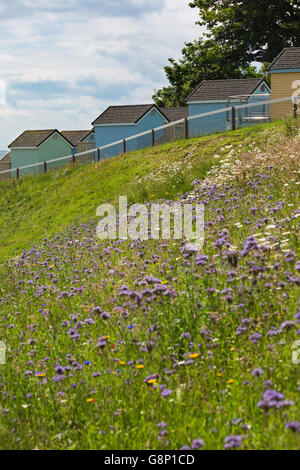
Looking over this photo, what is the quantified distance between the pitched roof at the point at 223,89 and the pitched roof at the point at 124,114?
5.15m

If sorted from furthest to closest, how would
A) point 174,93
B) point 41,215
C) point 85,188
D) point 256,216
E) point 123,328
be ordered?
point 174,93, point 85,188, point 41,215, point 256,216, point 123,328

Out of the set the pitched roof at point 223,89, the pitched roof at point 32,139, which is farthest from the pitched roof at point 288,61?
the pitched roof at point 32,139

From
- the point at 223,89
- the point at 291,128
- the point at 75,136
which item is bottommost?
the point at 291,128

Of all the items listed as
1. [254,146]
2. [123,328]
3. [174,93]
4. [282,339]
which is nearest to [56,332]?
[123,328]

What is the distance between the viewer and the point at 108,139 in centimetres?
5075

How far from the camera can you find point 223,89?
46.2 metres

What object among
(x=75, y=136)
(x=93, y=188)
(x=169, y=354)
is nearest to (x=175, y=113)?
(x=75, y=136)

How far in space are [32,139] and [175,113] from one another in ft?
50.1

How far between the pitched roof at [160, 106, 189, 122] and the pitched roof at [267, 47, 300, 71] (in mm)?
16791

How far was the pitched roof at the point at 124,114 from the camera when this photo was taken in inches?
1955

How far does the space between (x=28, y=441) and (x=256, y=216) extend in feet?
A: 18.8

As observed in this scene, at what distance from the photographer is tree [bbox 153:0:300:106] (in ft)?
167

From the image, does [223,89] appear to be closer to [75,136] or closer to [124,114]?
[124,114]

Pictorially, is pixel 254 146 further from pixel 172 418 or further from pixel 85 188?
pixel 172 418
